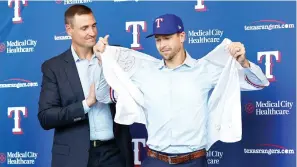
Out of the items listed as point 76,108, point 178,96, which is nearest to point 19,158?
point 76,108

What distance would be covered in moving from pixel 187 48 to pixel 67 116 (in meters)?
1.05

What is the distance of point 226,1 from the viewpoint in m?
3.23

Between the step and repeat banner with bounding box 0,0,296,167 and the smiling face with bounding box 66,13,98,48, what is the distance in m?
0.68

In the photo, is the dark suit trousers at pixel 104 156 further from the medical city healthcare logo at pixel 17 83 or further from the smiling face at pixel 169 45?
the medical city healthcare logo at pixel 17 83

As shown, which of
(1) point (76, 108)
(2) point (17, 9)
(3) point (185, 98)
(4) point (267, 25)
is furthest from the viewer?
(2) point (17, 9)

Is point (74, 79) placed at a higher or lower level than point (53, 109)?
higher

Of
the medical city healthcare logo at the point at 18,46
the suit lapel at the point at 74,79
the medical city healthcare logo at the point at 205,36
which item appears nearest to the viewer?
the suit lapel at the point at 74,79

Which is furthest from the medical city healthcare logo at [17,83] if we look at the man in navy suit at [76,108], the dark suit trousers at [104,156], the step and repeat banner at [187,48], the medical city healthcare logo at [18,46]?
the dark suit trousers at [104,156]

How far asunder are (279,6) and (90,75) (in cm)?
129

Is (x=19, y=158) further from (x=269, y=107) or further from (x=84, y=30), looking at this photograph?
(x=269, y=107)

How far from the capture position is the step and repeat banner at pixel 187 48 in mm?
3107

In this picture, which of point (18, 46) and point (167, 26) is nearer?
point (167, 26)

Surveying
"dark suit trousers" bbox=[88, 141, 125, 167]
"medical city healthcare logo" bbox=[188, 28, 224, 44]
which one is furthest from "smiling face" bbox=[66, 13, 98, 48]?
"medical city healthcare logo" bbox=[188, 28, 224, 44]

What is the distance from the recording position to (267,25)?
313cm
